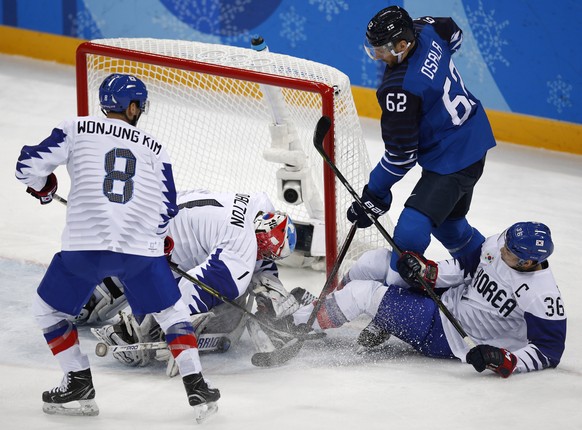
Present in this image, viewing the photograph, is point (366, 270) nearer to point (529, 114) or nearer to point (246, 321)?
point (246, 321)

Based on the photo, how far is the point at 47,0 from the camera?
8.19 meters

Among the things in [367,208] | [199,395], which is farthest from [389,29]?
[199,395]

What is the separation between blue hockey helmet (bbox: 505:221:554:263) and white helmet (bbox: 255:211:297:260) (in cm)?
88

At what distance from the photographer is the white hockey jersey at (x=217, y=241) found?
13.5ft

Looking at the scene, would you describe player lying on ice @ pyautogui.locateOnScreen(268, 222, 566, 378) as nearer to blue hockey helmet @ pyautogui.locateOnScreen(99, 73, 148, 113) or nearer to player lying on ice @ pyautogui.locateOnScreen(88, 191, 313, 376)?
player lying on ice @ pyautogui.locateOnScreen(88, 191, 313, 376)

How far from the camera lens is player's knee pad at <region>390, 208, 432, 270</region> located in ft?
13.9

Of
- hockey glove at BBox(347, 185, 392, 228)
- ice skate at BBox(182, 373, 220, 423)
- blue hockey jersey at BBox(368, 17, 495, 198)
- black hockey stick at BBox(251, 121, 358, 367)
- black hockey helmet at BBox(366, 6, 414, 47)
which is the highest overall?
black hockey helmet at BBox(366, 6, 414, 47)

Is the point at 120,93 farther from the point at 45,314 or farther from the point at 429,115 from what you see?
the point at 429,115

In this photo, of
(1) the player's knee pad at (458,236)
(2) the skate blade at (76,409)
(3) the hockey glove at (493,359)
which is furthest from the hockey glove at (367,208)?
(2) the skate blade at (76,409)

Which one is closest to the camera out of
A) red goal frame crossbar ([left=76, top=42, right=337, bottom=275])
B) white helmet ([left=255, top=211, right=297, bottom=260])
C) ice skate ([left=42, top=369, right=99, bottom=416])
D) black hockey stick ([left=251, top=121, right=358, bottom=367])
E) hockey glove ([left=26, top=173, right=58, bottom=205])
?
ice skate ([left=42, top=369, right=99, bottom=416])

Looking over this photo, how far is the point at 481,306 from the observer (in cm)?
412

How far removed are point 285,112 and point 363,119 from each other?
100 inches

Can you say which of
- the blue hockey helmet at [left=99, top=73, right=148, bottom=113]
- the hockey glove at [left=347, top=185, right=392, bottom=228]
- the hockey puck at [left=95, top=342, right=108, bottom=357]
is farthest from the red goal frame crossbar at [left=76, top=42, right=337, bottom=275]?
the hockey puck at [left=95, top=342, right=108, bottom=357]

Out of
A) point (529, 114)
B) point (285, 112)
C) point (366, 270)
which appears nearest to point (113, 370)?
point (366, 270)
